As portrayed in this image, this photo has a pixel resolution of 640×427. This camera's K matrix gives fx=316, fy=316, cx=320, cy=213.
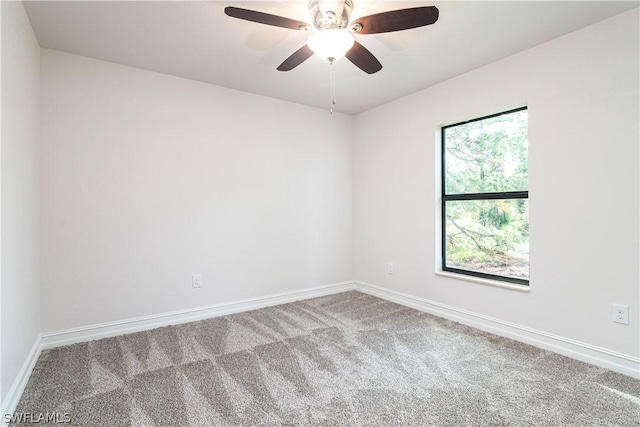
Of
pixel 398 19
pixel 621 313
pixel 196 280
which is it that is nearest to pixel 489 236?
pixel 621 313

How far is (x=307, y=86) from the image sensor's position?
3.24m

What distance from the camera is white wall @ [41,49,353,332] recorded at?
2.54 metres

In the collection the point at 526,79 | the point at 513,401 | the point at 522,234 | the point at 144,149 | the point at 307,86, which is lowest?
the point at 513,401

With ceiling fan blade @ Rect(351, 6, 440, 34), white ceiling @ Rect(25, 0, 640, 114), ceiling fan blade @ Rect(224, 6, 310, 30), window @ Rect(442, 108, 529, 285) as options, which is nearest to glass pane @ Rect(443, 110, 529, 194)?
window @ Rect(442, 108, 529, 285)

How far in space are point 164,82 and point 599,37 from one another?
3472 millimetres

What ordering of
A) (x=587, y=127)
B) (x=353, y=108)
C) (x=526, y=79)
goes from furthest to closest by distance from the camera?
(x=353, y=108) → (x=526, y=79) → (x=587, y=127)

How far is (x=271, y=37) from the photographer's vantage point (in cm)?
233

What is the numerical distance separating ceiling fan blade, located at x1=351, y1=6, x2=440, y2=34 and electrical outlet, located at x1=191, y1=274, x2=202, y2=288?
2.55 m

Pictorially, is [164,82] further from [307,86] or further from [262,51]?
[307,86]

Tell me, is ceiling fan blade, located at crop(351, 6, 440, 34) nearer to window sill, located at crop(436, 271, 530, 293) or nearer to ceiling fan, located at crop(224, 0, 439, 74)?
ceiling fan, located at crop(224, 0, 439, 74)

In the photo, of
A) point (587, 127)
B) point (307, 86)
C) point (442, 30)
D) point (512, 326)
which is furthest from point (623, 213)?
point (307, 86)

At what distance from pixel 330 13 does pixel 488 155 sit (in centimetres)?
198

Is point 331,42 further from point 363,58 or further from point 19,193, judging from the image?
point 19,193

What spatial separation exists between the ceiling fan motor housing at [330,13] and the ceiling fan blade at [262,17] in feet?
0.29
